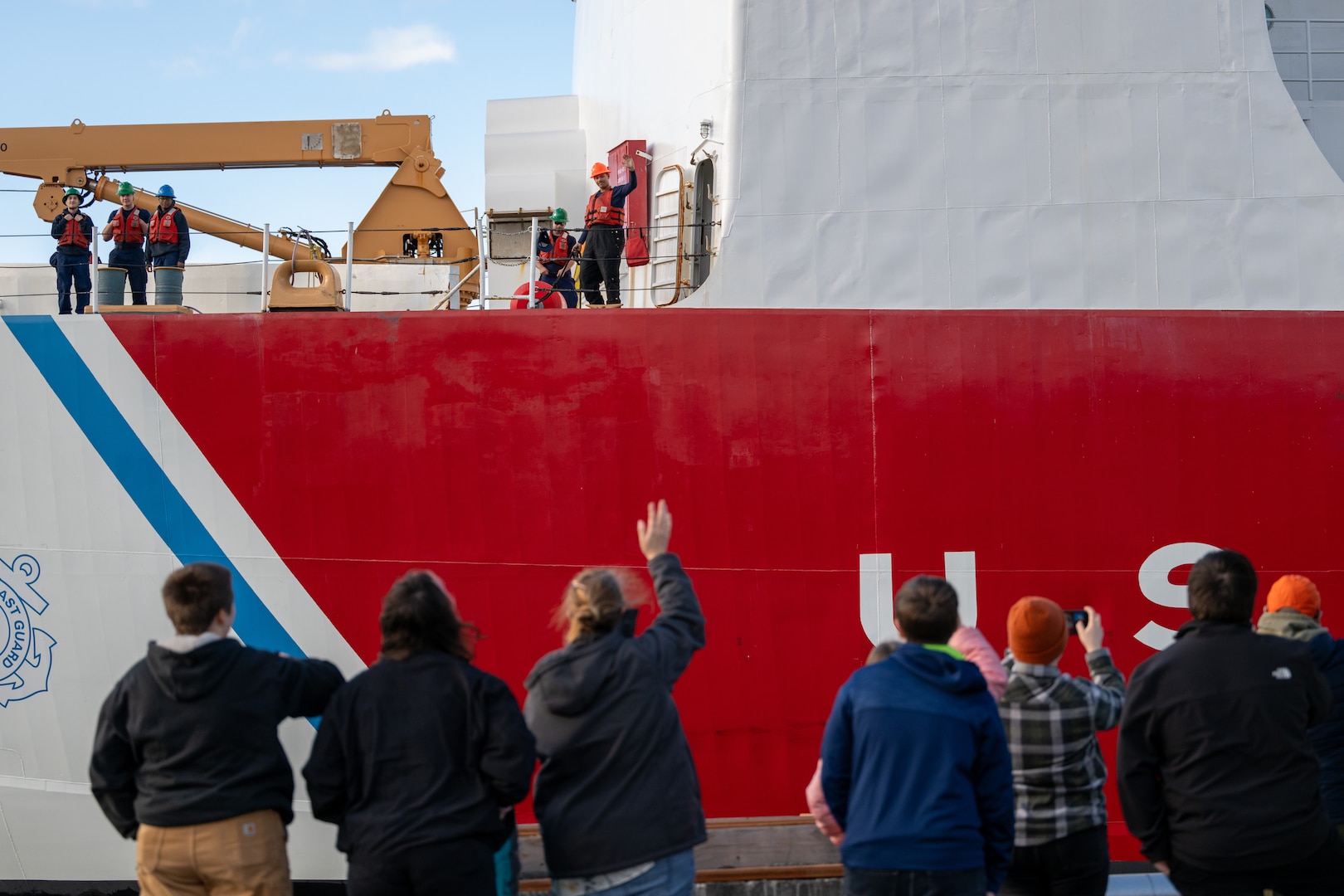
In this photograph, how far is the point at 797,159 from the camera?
23.1 feet

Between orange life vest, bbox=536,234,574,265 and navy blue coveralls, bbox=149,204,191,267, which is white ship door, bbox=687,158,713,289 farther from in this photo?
navy blue coveralls, bbox=149,204,191,267

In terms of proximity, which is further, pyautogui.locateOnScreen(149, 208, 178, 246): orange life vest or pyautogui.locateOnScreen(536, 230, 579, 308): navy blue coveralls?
pyautogui.locateOnScreen(536, 230, 579, 308): navy blue coveralls

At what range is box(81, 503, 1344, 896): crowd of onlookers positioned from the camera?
2992mm

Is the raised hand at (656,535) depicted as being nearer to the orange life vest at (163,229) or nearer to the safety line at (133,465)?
the safety line at (133,465)

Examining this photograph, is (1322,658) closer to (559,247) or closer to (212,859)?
(212,859)

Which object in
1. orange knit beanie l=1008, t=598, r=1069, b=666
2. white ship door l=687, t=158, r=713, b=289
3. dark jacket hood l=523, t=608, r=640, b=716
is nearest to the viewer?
dark jacket hood l=523, t=608, r=640, b=716

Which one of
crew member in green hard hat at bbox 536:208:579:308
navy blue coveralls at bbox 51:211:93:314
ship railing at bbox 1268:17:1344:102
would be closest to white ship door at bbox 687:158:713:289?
crew member in green hard hat at bbox 536:208:579:308

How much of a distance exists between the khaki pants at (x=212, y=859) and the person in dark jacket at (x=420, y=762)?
0.30 m

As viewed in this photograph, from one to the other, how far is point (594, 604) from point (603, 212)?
16.5 ft

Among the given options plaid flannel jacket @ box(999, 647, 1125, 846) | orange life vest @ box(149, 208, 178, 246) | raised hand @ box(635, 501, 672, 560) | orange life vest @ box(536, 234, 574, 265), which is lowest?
plaid flannel jacket @ box(999, 647, 1125, 846)

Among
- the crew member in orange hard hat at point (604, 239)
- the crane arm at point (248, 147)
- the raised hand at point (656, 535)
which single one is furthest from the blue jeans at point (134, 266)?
the raised hand at point (656, 535)

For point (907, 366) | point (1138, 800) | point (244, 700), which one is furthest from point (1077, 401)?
point (244, 700)

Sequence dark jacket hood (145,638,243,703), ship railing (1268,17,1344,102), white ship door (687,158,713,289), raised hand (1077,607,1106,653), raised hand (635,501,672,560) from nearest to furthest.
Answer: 1. dark jacket hood (145,638,243,703)
2. raised hand (635,501,672,560)
3. raised hand (1077,607,1106,653)
4. white ship door (687,158,713,289)
5. ship railing (1268,17,1344,102)

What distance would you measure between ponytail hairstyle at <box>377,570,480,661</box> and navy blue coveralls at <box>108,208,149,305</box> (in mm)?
5551
